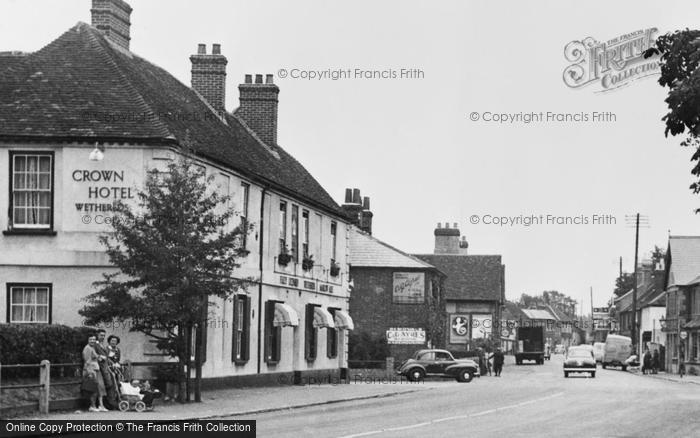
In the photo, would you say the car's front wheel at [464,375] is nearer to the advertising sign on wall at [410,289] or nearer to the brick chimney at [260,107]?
the brick chimney at [260,107]

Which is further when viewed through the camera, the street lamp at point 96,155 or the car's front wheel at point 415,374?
the car's front wheel at point 415,374

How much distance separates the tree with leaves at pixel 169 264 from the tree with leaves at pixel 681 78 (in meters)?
15.1

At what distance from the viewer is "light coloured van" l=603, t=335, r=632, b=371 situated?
9232 cm

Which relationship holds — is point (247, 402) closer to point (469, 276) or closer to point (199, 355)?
point (199, 355)

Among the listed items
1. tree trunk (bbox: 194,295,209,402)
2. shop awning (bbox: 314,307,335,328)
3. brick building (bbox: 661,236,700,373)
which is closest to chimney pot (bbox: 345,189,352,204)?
brick building (bbox: 661,236,700,373)

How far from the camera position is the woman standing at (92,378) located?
2583cm

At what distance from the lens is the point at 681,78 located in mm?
15805

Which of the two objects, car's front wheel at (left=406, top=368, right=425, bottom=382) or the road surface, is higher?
the road surface

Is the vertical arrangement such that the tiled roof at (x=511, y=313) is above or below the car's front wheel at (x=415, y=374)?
above

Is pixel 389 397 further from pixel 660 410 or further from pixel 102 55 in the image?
pixel 102 55

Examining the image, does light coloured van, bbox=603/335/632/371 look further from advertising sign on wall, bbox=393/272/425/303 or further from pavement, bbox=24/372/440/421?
pavement, bbox=24/372/440/421

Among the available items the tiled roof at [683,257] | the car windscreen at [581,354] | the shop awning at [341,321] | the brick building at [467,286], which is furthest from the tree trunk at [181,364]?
the brick building at [467,286]

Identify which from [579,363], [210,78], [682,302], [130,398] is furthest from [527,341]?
[130,398]

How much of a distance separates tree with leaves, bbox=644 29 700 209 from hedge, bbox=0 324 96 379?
14.4 meters
